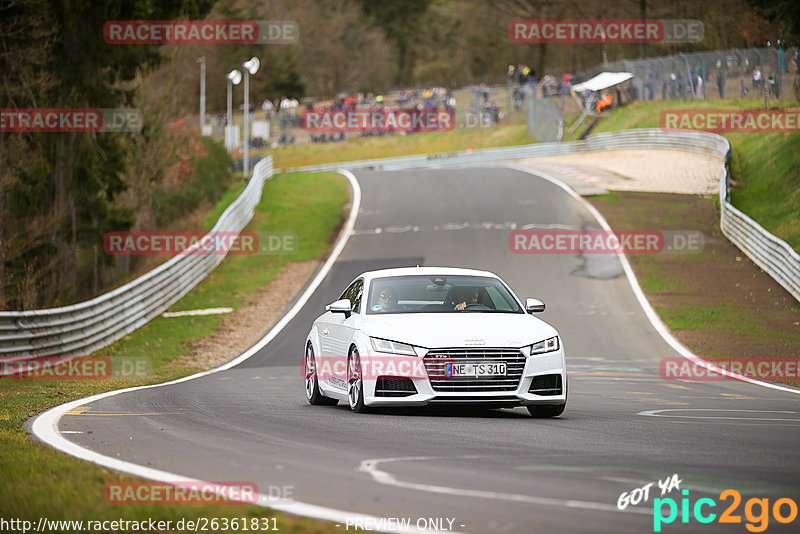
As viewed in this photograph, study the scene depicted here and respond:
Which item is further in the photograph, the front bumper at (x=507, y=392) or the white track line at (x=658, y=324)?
the white track line at (x=658, y=324)

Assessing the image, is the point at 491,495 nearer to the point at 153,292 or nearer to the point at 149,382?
the point at 149,382

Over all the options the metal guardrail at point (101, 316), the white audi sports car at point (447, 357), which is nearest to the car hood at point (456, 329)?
the white audi sports car at point (447, 357)

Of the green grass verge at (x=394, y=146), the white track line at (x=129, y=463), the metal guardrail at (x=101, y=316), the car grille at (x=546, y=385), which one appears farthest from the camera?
the green grass verge at (x=394, y=146)

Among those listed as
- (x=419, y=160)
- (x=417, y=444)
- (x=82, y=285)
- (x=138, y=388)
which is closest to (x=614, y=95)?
(x=419, y=160)

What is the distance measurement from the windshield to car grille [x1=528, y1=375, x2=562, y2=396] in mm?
1292

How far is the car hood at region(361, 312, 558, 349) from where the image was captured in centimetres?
1126

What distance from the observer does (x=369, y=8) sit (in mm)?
135875

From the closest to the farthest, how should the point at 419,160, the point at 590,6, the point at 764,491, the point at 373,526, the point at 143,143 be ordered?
1. the point at 373,526
2. the point at 764,491
3. the point at 143,143
4. the point at 419,160
5. the point at 590,6

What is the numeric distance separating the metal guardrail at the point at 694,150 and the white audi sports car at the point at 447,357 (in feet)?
57.2

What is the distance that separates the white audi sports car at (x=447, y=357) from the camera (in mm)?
11203

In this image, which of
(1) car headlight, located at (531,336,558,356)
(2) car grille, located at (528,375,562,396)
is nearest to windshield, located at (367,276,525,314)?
(1) car headlight, located at (531,336,558,356)

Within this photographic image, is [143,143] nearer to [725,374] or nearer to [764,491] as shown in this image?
[725,374]

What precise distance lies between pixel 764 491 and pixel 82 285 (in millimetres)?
43814

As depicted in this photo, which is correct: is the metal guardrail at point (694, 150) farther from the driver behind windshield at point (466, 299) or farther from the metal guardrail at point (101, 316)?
the driver behind windshield at point (466, 299)
